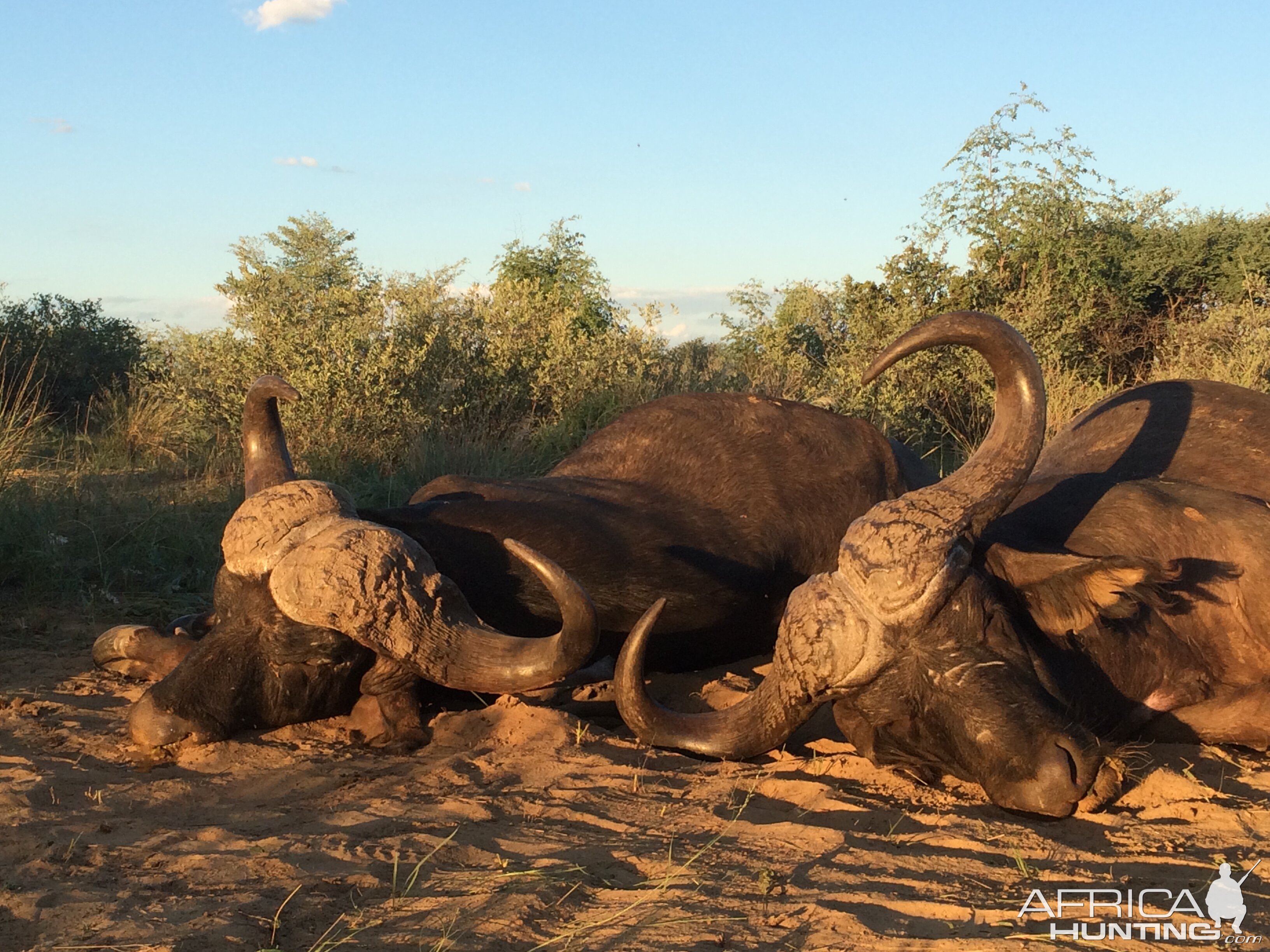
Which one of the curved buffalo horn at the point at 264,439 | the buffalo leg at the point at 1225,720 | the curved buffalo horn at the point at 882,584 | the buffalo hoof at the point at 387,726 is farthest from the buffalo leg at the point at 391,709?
the buffalo leg at the point at 1225,720

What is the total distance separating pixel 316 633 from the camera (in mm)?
4125

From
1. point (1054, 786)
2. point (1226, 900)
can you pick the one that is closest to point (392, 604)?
point (1054, 786)

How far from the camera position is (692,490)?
16.8ft

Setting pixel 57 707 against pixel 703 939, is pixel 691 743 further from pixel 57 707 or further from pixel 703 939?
pixel 57 707

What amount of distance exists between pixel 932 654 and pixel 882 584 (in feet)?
0.85

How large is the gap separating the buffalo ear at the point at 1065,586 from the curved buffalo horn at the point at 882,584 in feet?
0.56

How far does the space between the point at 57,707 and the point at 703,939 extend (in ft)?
10.5

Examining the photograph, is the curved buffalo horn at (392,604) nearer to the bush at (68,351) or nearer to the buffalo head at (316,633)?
the buffalo head at (316,633)

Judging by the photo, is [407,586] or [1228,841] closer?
[1228,841]

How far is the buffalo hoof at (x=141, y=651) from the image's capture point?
5125mm

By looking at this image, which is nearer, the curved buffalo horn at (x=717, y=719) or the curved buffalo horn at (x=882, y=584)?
the curved buffalo horn at (x=882, y=584)

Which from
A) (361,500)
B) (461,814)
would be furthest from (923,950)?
(361,500)

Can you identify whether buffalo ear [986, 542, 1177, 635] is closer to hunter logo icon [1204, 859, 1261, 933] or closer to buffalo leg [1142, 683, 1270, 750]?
buffalo leg [1142, 683, 1270, 750]

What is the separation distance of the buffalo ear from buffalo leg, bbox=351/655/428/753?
2.02 metres
